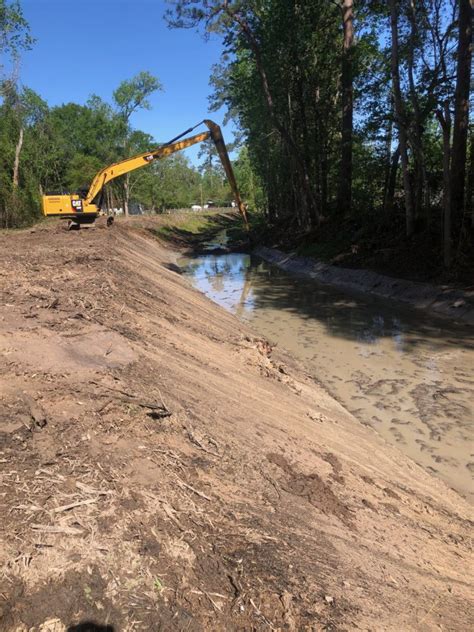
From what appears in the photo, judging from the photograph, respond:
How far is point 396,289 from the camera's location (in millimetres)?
17297

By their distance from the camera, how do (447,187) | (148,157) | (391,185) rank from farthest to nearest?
(148,157) → (391,185) → (447,187)

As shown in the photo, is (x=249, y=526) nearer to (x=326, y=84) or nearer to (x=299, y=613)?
(x=299, y=613)

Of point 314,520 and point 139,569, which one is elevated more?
point 139,569

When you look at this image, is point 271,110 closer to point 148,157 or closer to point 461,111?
point 148,157

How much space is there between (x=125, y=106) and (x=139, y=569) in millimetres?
57587

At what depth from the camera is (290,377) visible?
8180 mm

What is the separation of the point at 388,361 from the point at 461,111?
10.6 meters

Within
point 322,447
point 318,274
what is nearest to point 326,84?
point 318,274

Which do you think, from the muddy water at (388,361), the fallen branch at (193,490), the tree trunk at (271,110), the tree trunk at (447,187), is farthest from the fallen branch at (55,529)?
the tree trunk at (271,110)

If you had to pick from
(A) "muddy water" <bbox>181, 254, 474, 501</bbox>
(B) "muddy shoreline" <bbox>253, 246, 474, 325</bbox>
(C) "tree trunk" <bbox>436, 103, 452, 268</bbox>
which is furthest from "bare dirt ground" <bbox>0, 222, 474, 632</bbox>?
(C) "tree trunk" <bbox>436, 103, 452, 268</bbox>

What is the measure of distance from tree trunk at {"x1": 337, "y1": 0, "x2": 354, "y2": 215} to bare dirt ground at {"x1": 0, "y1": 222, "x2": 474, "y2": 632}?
20.3 m

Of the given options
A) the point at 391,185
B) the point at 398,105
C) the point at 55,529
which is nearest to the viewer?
the point at 55,529

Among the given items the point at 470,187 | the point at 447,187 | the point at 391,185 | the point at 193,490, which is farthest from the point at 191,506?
the point at 391,185

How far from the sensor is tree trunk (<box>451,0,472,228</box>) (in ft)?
50.2
